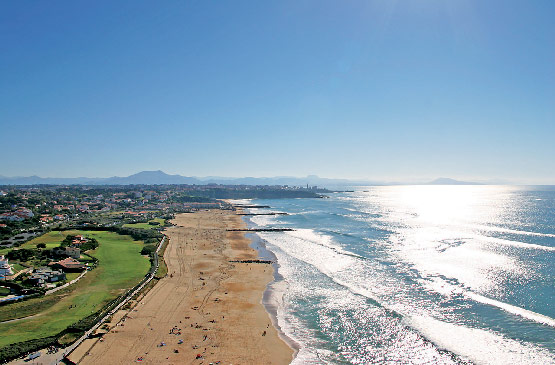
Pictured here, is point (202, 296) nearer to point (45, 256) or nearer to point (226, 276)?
point (226, 276)

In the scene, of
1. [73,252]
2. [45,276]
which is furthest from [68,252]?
[45,276]

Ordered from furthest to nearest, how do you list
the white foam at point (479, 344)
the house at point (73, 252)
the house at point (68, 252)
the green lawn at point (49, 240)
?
1. the green lawn at point (49, 240)
2. the house at point (73, 252)
3. the house at point (68, 252)
4. the white foam at point (479, 344)

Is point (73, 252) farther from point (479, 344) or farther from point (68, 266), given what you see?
point (479, 344)

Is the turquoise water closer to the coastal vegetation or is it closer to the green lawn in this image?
the coastal vegetation

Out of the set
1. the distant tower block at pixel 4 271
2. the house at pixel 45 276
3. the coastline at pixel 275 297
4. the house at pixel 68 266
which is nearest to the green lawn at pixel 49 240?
the house at pixel 68 266

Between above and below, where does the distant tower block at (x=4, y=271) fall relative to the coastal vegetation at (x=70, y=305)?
above

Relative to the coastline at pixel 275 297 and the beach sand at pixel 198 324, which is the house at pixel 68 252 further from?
the coastline at pixel 275 297
